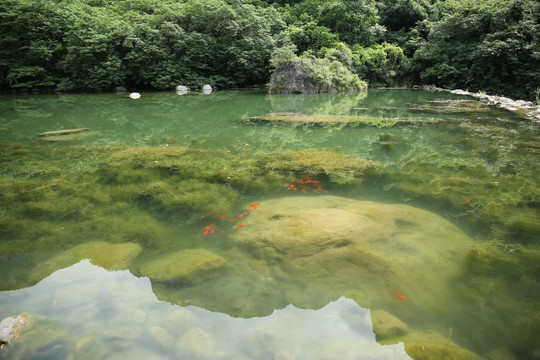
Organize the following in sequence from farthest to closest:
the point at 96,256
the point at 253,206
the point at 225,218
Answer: the point at 253,206 < the point at 225,218 < the point at 96,256

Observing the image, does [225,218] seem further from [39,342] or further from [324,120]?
[324,120]

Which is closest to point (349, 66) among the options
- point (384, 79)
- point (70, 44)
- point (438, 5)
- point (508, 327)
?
point (384, 79)

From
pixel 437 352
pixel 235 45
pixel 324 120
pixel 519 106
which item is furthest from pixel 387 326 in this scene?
pixel 235 45

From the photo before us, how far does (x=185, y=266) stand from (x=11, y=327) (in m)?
1.21

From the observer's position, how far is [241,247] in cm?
310

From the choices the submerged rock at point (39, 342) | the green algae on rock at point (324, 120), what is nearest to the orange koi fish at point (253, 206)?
the submerged rock at point (39, 342)

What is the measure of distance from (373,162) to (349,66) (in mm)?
21478

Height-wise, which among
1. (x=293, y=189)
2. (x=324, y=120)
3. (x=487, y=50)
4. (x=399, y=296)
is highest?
(x=487, y=50)

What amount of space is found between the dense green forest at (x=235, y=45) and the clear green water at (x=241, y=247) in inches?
685

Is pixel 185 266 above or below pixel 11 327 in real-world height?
below

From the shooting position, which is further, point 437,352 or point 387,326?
point 387,326

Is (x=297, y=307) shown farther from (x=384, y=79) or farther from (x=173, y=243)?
(x=384, y=79)

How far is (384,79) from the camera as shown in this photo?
27500 millimetres

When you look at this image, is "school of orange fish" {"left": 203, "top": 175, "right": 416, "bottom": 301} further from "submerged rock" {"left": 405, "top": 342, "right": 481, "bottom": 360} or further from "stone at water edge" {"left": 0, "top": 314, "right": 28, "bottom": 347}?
"stone at water edge" {"left": 0, "top": 314, "right": 28, "bottom": 347}
